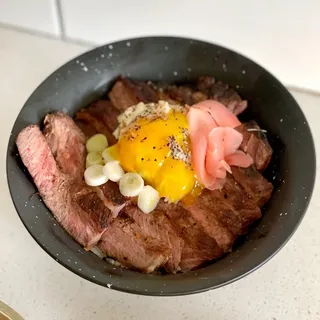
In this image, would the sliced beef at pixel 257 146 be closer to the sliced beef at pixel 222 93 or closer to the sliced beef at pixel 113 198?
the sliced beef at pixel 222 93

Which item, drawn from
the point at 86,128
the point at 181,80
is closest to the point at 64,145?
the point at 86,128

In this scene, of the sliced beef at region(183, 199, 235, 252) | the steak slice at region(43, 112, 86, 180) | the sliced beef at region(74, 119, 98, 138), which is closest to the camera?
the sliced beef at region(183, 199, 235, 252)

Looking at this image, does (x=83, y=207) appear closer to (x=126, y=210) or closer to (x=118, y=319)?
(x=126, y=210)

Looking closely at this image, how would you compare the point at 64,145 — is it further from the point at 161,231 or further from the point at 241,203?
the point at 241,203

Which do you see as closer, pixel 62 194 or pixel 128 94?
pixel 62 194

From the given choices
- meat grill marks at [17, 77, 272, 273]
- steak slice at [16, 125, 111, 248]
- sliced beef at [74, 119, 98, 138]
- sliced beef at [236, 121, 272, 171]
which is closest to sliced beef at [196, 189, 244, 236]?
meat grill marks at [17, 77, 272, 273]

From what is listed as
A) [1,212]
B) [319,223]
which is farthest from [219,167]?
[1,212]

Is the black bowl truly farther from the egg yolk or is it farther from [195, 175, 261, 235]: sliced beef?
the egg yolk
